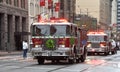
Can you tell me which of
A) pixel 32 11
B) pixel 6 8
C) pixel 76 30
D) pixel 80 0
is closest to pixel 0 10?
pixel 6 8

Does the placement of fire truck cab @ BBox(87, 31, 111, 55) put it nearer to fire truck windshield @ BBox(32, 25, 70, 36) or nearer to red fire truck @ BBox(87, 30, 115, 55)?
red fire truck @ BBox(87, 30, 115, 55)

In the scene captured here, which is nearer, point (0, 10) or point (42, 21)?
point (42, 21)

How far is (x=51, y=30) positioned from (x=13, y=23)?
151ft

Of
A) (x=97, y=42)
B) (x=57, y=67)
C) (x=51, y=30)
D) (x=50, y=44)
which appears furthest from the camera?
(x=97, y=42)

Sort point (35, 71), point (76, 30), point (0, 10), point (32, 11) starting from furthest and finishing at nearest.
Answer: point (32, 11)
point (0, 10)
point (76, 30)
point (35, 71)

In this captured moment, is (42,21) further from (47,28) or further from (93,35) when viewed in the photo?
(93,35)

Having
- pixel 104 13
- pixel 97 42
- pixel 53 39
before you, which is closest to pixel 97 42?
pixel 97 42

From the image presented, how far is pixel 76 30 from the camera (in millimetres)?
30438

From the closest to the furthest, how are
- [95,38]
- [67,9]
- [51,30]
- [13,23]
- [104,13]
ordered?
[51,30] → [95,38] → [13,23] → [67,9] → [104,13]

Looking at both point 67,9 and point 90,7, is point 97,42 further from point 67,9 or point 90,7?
point 90,7

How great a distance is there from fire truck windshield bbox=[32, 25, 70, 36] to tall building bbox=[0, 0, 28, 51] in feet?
128

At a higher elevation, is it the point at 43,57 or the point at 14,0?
the point at 14,0

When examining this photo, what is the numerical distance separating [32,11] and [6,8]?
14910 mm

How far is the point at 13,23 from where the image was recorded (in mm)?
74000
